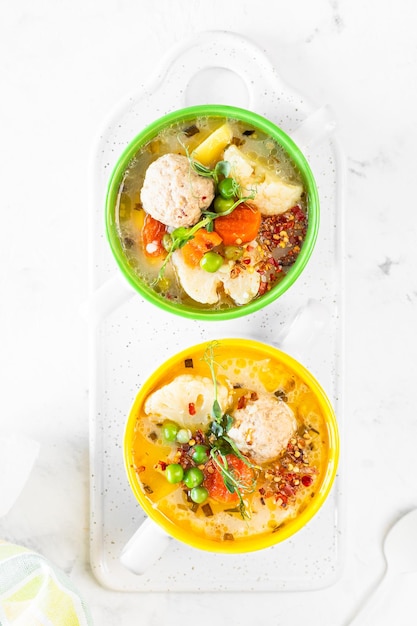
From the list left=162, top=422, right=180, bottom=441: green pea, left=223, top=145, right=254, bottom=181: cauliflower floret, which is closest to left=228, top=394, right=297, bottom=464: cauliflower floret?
left=162, top=422, right=180, bottom=441: green pea

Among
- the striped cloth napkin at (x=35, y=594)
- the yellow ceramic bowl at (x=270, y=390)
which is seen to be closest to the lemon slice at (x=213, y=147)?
the yellow ceramic bowl at (x=270, y=390)

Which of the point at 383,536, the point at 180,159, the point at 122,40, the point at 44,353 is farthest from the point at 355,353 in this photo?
the point at 122,40

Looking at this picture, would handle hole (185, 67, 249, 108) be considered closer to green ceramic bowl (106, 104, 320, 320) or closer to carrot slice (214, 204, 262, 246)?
green ceramic bowl (106, 104, 320, 320)

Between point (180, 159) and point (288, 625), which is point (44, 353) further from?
point (288, 625)

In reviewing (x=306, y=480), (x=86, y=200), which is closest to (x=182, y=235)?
(x=86, y=200)

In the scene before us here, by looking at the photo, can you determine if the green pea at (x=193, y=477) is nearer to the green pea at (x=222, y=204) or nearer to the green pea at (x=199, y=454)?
the green pea at (x=199, y=454)

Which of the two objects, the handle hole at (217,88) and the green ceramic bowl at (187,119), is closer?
the green ceramic bowl at (187,119)

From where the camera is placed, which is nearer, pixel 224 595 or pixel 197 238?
pixel 197 238
